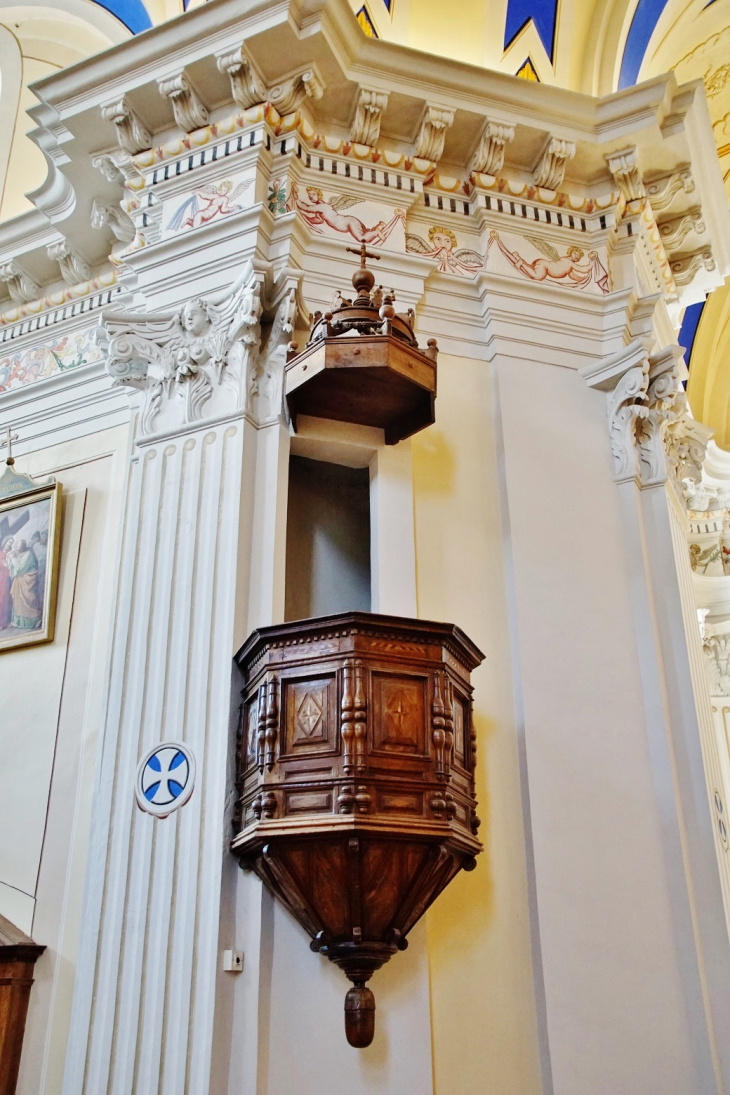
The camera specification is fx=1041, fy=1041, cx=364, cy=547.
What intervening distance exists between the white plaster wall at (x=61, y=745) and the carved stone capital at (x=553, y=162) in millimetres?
2700

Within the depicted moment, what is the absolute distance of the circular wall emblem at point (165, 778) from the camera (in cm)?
395

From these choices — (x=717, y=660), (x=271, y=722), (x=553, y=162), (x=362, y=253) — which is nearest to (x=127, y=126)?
(x=362, y=253)

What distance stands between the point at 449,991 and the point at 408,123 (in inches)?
168

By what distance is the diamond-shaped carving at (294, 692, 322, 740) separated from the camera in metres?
3.70

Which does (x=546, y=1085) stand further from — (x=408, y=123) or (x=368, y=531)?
(x=408, y=123)

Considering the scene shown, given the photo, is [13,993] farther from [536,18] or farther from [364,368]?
[536,18]

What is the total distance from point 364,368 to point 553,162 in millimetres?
2087

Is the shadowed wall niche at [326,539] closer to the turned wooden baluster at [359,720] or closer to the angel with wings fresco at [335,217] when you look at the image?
the angel with wings fresco at [335,217]

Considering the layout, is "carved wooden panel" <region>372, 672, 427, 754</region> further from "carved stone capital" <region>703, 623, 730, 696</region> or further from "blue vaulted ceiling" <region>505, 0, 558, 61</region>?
"carved stone capital" <region>703, 623, 730, 696</region>

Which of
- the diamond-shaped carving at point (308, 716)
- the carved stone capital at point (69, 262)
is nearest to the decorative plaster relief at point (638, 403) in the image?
the diamond-shaped carving at point (308, 716)

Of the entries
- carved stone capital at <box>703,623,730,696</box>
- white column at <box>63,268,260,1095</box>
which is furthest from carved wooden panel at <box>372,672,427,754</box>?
carved stone capital at <box>703,623,730,696</box>

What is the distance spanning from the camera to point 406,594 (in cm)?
456

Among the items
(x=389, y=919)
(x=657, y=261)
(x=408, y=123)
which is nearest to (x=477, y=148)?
(x=408, y=123)

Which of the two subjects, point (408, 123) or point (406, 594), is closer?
point (406, 594)
